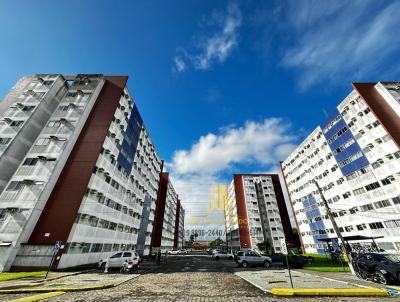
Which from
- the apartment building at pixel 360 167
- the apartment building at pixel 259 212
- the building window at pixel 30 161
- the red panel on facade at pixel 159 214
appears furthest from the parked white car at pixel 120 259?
the apartment building at pixel 259 212

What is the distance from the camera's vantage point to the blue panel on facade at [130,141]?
39469mm

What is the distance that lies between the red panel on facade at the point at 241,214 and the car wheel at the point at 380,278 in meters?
62.1

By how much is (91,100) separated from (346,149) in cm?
5382

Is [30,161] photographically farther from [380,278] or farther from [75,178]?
[380,278]

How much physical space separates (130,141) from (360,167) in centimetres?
4891

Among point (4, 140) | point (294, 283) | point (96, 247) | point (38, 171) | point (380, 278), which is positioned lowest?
point (294, 283)

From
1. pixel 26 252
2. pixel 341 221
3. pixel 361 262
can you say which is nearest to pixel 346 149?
pixel 341 221

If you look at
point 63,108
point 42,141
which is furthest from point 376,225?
point 63,108

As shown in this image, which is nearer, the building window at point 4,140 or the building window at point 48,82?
the building window at point 4,140

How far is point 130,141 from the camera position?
43.7m

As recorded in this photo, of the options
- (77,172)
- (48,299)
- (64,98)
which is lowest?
(48,299)

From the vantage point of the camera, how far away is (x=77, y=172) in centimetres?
2808

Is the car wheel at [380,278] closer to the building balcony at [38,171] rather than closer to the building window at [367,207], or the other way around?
the building window at [367,207]

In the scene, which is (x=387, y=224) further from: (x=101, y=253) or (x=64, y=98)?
(x=64, y=98)
